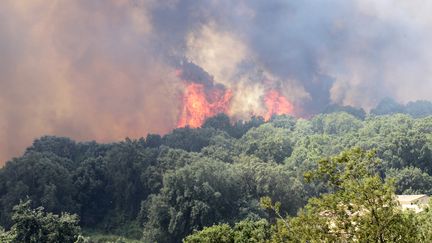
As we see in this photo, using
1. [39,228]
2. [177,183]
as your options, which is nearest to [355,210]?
[39,228]

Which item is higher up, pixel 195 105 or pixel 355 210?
pixel 195 105

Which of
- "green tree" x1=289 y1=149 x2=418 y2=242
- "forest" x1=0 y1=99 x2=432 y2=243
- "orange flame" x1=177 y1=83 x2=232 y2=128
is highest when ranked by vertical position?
"orange flame" x1=177 y1=83 x2=232 y2=128

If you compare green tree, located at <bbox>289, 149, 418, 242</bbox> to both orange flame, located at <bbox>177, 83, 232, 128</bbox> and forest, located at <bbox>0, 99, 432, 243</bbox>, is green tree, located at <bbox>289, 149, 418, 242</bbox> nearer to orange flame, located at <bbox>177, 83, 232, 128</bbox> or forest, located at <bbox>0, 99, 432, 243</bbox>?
forest, located at <bbox>0, 99, 432, 243</bbox>

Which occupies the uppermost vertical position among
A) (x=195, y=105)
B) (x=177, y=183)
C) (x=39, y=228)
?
(x=195, y=105)

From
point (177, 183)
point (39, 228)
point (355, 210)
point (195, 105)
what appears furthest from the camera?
point (195, 105)

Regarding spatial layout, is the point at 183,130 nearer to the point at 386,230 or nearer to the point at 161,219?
the point at 161,219

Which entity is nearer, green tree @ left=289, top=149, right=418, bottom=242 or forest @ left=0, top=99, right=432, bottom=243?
green tree @ left=289, top=149, right=418, bottom=242

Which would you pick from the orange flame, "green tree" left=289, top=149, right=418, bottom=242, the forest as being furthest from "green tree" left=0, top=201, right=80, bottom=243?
the orange flame

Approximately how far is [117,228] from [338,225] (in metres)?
98.9

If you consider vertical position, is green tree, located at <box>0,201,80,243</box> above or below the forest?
below

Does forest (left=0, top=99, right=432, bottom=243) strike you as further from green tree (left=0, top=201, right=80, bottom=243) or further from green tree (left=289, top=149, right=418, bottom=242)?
green tree (left=289, top=149, right=418, bottom=242)

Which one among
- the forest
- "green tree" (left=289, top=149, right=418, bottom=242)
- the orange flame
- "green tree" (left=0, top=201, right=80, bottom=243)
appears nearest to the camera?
"green tree" (left=289, top=149, right=418, bottom=242)

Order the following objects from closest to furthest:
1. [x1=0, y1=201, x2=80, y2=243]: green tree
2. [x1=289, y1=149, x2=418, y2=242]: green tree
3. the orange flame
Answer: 1. [x1=289, y1=149, x2=418, y2=242]: green tree
2. [x1=0, y1=201, x2=80, y2=243]: green tree
3. the orange flame

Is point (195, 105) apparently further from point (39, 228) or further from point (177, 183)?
point (39, 228)
